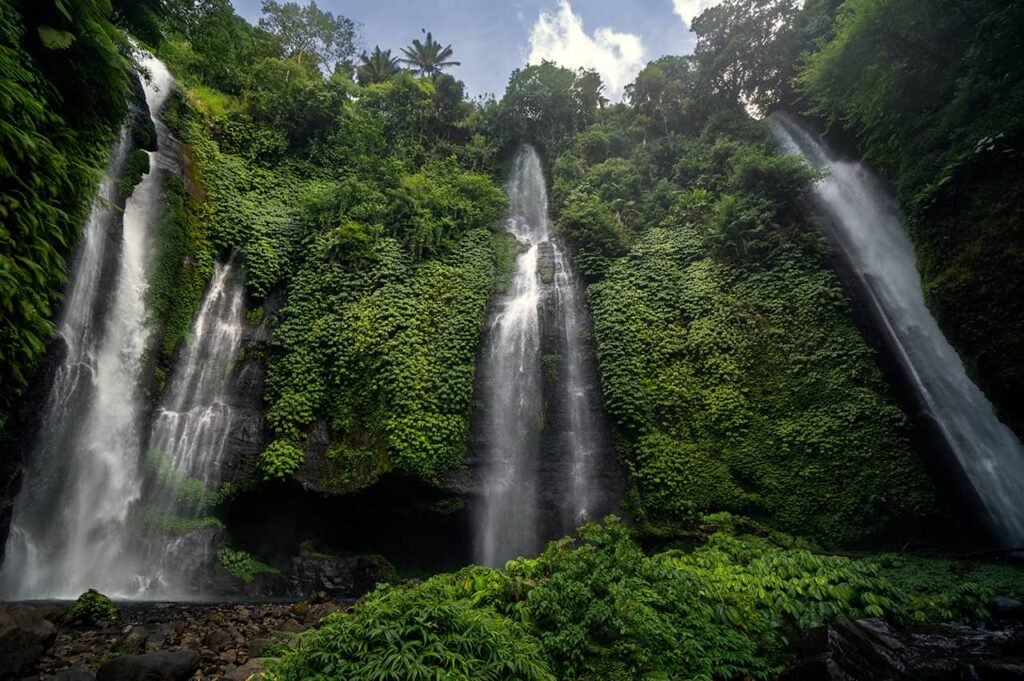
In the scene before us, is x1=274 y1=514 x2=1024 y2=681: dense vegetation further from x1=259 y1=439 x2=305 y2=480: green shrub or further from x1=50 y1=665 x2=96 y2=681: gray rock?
x1=259 y1=439 x2=305 y2=480: green shrub

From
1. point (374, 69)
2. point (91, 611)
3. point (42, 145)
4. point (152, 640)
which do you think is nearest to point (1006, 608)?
point (152, 640)

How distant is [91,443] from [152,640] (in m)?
5.41

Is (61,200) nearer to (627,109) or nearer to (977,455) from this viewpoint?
(977,455)

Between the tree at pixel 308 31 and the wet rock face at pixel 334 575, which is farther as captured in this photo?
the tree at pixel 308 31

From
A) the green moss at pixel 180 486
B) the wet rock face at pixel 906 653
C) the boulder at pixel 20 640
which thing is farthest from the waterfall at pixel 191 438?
the wet rock face at pixel 906 653

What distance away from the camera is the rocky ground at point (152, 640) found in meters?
4.75

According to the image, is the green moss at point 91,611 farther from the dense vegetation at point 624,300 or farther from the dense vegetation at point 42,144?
the dense vegetation at point 42,144

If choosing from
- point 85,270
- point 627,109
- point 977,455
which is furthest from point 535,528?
point 627,109

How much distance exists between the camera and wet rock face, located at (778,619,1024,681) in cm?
399

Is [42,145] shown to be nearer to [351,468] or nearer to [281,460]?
[281,460]

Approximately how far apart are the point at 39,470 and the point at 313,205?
383 inches

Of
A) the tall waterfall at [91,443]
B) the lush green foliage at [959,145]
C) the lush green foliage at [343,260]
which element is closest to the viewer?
the lush green foliage at [959,145]

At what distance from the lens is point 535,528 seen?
32.8ft

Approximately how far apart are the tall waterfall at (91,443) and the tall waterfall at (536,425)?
7.62m
